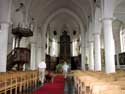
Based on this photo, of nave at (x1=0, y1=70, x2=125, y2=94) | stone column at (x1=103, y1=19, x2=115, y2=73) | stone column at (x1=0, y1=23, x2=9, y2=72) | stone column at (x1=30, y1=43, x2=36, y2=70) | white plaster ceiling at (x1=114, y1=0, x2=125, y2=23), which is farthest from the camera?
stone column at (x1=30, y1=43, x2=36, y2=70)

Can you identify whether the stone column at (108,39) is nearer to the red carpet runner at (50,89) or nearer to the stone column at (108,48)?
the stone column at (108,48)

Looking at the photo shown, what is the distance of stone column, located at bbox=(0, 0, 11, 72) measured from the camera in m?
11.8

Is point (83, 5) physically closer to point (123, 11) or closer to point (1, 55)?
point (123, 11)

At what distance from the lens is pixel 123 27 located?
88.5 ft

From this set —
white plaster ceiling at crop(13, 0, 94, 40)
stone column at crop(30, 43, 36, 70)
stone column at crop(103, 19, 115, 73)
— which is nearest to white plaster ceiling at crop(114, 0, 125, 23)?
white plaster ceiling at crop(13, 0, 94, 40)

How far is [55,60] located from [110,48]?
20796 mm

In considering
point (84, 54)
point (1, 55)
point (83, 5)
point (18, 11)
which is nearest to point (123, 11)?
point (83, 5)

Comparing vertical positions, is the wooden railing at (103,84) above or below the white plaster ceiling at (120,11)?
below

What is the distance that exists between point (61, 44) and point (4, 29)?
71.6 feet

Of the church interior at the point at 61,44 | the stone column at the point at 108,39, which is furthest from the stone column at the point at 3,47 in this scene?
the stone column at the point at 108,39

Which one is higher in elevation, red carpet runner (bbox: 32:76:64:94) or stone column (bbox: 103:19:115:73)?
stone column (bbox: 103:19:115:73)

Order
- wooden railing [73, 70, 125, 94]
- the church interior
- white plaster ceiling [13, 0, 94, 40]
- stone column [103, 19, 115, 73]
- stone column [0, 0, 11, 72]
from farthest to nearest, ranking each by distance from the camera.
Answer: white plaster ceiling [13, 0, 94, 40], stone column [0, 0, 11, 72], stone column [103, 19, 115, 73], the church interior, wooden railing [73, 70, 125, 94]

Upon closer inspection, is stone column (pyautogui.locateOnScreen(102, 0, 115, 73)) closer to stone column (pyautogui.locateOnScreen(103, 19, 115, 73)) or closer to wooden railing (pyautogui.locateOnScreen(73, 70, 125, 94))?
stone column (pyautogui.locateOnScreen(103, 19, 115, 73))

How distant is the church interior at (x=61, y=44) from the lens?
840cm
